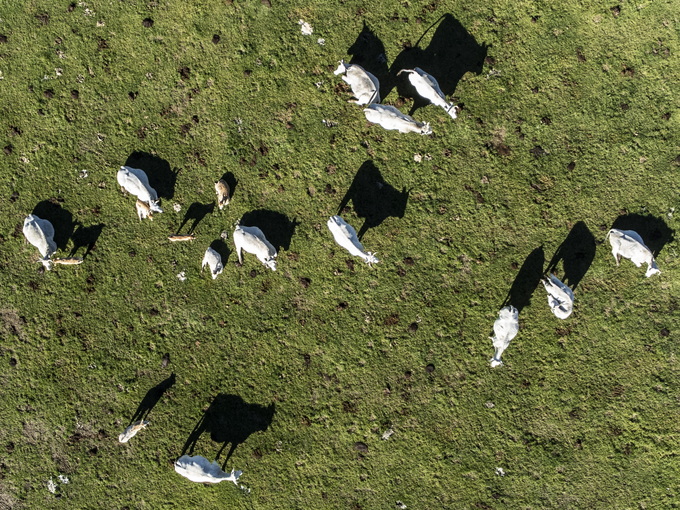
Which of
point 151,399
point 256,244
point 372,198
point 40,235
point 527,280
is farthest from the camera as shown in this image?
point 151,399

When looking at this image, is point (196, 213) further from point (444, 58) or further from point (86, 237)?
point (444, 58)

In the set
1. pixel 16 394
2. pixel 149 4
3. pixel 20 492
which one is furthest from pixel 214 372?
pixel 149 4

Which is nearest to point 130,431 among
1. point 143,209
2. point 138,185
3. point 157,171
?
point 143,209

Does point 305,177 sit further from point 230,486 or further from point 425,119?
point 230,486

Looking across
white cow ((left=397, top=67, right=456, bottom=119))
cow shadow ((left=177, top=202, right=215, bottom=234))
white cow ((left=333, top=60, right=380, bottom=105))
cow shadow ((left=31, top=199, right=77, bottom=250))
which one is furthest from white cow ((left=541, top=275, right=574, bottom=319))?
cow shadow ((left=31, top=199, right=77, bottom=250))

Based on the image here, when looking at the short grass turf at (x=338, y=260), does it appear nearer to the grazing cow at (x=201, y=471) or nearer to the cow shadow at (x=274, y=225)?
the cow shadow at (x=274, y=225)
